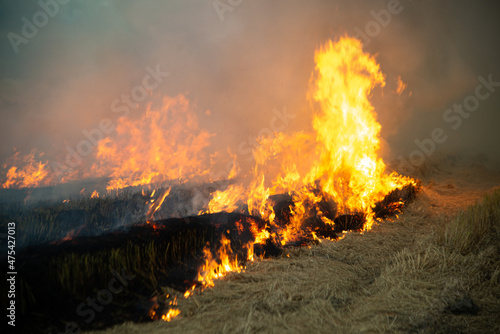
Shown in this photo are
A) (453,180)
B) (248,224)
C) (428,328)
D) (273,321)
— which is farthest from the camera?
(453,180)

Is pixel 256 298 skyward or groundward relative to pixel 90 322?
groundward

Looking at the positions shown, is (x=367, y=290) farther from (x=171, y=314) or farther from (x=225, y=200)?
(x=225, y=200)

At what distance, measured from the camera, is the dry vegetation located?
350cm

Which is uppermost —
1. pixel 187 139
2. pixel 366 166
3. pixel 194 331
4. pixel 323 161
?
pixel 187 139

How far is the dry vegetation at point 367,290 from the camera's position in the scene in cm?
350

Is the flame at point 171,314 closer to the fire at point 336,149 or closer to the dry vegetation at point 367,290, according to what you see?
the dry vegetation at point 367,290

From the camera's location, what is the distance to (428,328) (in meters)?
3.33

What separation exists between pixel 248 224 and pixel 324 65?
6936 mm

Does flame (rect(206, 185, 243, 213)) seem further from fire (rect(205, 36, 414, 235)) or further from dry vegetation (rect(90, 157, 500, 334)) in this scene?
dry vegetation (rect(90, 157, 500, 334))

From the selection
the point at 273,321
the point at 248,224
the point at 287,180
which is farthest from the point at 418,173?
the point at 273,321

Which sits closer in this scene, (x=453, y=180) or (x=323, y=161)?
(x=323, y=161)

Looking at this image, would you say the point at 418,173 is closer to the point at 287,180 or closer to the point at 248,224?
the point at 287,180

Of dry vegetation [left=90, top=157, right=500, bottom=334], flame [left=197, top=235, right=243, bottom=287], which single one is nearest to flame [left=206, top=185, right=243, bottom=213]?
flame [left=197, top=235, right=243, bottom=287]

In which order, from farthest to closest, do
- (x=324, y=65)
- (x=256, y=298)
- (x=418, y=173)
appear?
(x=418, y=173) < (x=324, y=65) < (x=256, y=298)
